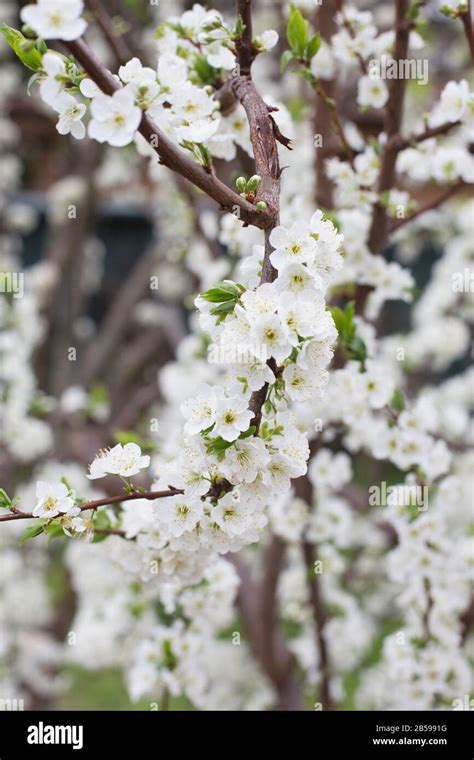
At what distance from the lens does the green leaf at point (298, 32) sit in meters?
1.69

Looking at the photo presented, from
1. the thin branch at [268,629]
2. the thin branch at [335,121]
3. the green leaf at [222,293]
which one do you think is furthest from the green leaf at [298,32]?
the thin branch at [268,629]

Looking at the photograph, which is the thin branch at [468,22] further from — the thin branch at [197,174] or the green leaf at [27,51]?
the green leaf at [27,51]

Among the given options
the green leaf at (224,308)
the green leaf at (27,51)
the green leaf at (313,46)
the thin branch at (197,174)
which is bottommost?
the green leaf at (224,308)

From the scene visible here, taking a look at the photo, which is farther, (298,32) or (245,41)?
(298,32)

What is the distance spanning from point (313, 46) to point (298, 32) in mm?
42

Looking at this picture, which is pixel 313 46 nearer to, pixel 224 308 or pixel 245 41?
pixel 245 41

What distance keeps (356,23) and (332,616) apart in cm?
204

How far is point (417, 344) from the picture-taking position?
11.9ft

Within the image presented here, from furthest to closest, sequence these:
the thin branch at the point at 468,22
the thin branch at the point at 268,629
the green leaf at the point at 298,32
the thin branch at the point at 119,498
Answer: the thin branch at the point at 268,629, the thin branch at the point at 468,22, the green leaf at the point at 298,32, the thin branch at the point at 119,498

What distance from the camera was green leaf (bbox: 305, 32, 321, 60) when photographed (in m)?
1.71

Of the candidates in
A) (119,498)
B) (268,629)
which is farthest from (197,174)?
(268,629)

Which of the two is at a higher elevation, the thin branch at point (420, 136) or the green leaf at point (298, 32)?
the green leaf at point (298, 32)

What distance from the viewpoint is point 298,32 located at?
67.4 inches

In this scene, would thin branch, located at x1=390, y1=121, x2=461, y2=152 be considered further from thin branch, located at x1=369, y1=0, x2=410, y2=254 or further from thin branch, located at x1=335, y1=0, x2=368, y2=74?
thin branch, located at x1=335, y1=0, x2=368, y2=74
